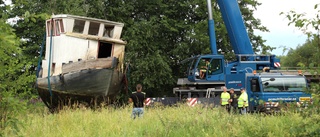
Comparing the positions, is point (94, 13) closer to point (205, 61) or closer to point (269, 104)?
point (205, 61)

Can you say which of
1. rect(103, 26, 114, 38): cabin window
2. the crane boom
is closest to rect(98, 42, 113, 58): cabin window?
rect(103, 26, 114, 38): cabin window

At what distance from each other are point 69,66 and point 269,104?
→ 8.34 metres

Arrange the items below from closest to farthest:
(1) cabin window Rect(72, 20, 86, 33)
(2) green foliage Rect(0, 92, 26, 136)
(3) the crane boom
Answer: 1. (2) green foliage Rect(0, 92, 26, 136)
2. (1) cabin window Rect(72, 20, 86, 33)
3. (3) the crane boom

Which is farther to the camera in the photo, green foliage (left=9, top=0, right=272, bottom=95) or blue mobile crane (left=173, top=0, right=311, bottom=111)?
green foliage (left=9, top=0, right=272, bottom=95)

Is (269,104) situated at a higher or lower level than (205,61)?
lower

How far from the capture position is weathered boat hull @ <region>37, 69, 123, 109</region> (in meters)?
19.2

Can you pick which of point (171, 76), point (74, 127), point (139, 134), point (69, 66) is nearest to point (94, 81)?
point (69, 66)

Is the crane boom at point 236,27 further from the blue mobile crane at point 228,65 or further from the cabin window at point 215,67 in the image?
the cabin window at point 215,67

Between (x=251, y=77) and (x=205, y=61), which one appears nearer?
(x=251, y=77)

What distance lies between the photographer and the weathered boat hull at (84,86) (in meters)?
19.2

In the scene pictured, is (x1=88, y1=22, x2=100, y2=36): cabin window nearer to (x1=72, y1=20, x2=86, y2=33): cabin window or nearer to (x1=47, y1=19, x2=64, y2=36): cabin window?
(x1=72, y1=20, x2=86, y2=33): cabin window

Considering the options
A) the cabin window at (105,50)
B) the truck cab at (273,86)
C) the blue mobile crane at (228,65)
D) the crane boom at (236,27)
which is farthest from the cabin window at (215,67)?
the cabin window at (105,50)

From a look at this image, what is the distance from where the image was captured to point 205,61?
2325 centimetres

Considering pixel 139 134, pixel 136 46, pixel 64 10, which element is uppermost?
pixel 64 10
